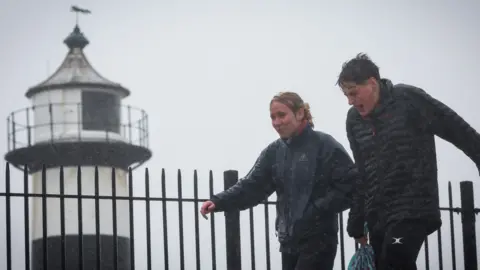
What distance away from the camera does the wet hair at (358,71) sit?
18.7 feet

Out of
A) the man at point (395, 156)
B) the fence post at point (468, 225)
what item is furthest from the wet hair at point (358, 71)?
the fence post at point (468, 225)

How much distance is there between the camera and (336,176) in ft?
19.6

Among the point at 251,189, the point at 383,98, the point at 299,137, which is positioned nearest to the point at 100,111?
the point at 251,189

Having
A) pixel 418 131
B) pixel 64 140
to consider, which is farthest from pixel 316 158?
pixel 64 140

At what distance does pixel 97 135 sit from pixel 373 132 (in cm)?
2127

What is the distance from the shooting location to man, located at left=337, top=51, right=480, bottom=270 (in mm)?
5512

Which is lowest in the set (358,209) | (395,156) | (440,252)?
(440,252)

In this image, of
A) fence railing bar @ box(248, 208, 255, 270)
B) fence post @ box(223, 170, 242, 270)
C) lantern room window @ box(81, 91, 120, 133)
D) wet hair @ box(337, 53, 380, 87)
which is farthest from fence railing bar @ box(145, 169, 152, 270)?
lantern room window @ box(81, 91, 120, 133)

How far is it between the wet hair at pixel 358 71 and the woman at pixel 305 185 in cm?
43

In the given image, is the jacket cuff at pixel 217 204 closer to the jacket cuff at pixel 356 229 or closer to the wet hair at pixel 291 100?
the wet hair at pixel 291 100

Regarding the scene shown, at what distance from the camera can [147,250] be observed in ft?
25.4

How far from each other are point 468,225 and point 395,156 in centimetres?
372

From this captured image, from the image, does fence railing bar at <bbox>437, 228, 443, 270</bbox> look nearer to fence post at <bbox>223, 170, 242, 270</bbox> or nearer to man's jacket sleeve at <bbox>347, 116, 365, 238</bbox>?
fence post at <bbox>223, 170, 242, 270</bbox>

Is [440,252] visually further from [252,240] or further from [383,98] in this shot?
[383,98]
